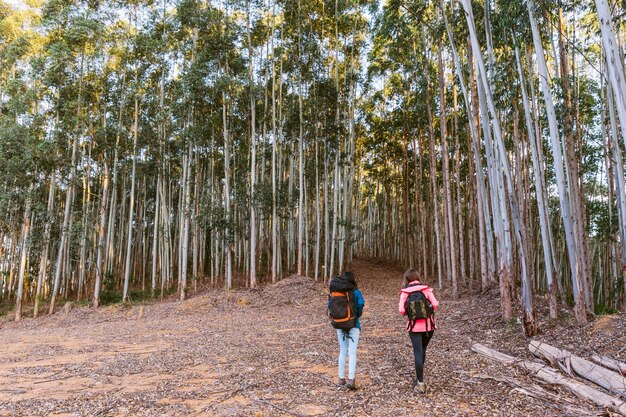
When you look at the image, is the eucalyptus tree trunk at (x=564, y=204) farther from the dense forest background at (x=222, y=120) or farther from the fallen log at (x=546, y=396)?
the dense forest background at (x=222, y=120)

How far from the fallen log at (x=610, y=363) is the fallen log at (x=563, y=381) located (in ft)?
1.84

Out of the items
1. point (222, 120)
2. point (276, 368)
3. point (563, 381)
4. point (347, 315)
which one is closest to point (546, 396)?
point (563, 381)

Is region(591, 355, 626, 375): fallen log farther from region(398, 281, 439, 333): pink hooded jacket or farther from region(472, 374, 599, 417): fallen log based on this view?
region(398, 281, 439, 333): pink hooded jacket

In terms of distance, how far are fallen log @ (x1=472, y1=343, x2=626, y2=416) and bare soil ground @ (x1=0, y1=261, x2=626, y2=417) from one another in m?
0.14

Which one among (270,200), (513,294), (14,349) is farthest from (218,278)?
(513,294)

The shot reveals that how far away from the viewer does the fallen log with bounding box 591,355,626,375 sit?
4.34 metres

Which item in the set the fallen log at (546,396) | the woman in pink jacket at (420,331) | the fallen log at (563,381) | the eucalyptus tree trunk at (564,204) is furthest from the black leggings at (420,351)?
the eucalyptus tree trunk at (564,204)

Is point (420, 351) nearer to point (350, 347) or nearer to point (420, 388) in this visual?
point (420, 388)

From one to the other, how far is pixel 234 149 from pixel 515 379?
16783mm

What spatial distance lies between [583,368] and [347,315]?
9.57ft

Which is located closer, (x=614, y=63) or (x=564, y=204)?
(x=614, y=63)

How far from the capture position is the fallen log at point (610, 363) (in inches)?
171

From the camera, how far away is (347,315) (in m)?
4.28

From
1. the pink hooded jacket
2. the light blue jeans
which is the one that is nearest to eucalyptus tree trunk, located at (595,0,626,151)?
the pink hooded jacket
